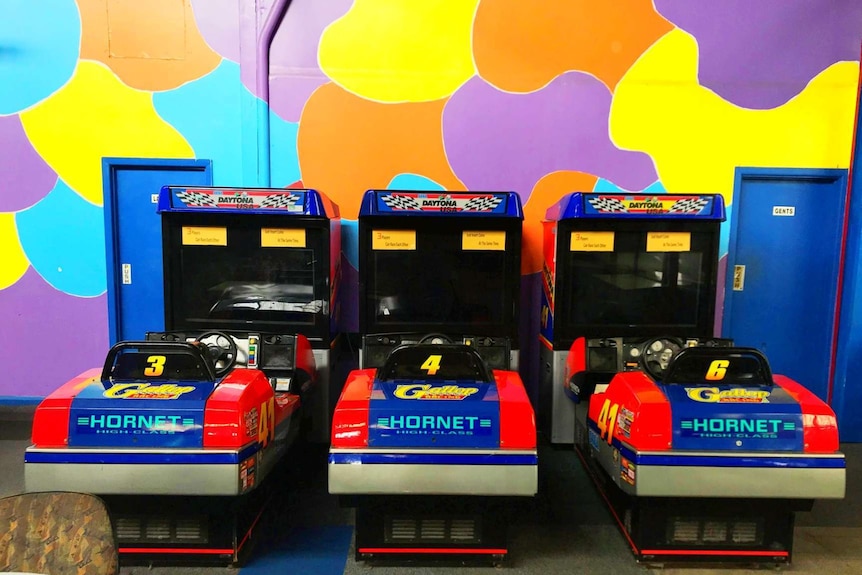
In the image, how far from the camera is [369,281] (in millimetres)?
3006

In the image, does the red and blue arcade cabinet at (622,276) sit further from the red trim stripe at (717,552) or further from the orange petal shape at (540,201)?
the red trim stripe at (717,552)

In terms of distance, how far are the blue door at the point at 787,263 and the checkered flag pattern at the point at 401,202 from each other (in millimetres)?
2553

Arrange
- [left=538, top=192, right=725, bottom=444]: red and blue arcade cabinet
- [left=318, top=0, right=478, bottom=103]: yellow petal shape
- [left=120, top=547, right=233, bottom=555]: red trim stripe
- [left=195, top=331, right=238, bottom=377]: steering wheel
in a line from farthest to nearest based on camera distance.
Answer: [left=318, top=0, right=478, bottom=103]: yellow petal shape → [left=538, top=192, right=725, bottom=444]: red and blue arcade cabinet → [left=195, top=331, right=238, bottom=377]: steering wheel → [left=120, top=547, right=233, bottom=555]: red trim stripe

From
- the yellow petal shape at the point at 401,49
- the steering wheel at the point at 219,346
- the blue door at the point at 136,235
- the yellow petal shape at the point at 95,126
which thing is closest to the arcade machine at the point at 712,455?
the steering wheel at the point at 219,346

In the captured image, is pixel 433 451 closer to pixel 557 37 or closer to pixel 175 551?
pixel 175 551

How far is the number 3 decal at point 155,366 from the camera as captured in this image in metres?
2.18

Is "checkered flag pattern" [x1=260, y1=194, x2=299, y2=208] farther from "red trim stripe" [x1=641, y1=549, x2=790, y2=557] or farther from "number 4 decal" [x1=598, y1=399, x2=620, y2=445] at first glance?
"red trim stripe" [x1=641, y1=549, x2=790, y2=557]

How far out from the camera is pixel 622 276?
10.5ft

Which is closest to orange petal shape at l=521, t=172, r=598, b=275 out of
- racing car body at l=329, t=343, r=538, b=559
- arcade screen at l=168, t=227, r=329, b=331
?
arcade screen at l=168, t=227, r=329, b=331

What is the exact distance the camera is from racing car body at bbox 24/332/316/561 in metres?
1.92

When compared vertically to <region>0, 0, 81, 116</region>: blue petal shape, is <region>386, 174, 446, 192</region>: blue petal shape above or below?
below

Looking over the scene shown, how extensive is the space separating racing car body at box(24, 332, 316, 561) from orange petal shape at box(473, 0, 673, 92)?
284cm

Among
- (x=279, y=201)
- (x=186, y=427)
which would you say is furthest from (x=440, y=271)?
(x=186, y=427)

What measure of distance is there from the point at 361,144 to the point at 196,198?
4.17 ft
